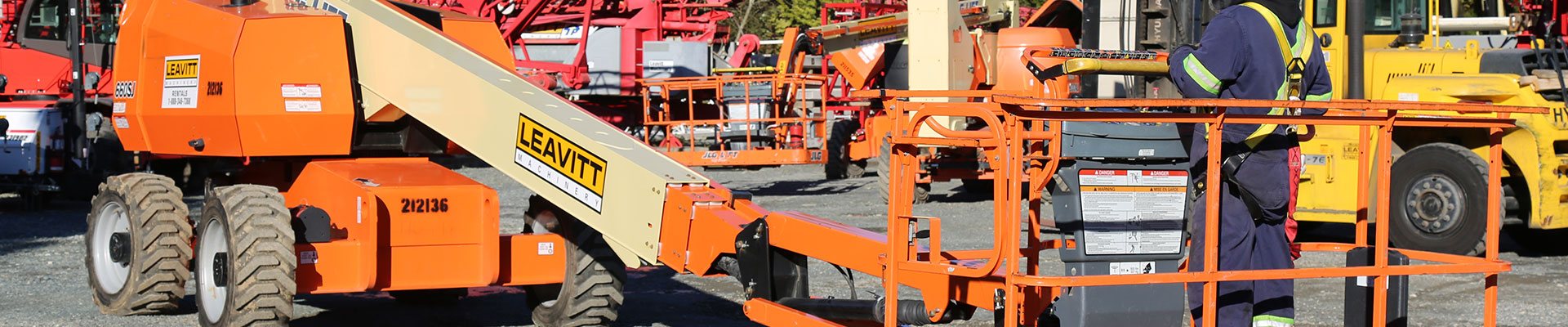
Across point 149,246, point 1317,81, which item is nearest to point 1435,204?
point 1317,81

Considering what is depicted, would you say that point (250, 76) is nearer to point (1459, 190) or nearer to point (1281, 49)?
point (1281, 49)

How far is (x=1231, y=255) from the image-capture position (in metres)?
6.09

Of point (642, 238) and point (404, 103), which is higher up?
point (404, 103)

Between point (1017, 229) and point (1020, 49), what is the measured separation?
475 inches

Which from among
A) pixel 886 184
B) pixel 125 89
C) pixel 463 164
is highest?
pixel 125 89

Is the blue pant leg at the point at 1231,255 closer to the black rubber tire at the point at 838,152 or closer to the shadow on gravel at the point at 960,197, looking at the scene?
the shadow on gravel at the point at 960,197

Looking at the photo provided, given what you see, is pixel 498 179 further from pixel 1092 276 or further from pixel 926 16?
pixel 1092 276

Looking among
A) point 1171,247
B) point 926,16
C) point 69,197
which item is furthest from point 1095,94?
point 69,197

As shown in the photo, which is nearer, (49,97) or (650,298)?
(650,298)

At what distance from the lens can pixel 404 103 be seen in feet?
25.0

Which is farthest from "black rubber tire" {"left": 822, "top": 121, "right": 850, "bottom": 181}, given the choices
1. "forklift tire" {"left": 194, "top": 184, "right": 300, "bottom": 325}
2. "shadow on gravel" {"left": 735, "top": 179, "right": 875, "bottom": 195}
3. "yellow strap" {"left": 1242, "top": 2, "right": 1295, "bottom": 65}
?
"yellow strap" {"left": 1242, "top": 2, "right": 1295, "bottom": 65}

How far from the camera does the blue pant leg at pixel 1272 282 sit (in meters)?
6.09

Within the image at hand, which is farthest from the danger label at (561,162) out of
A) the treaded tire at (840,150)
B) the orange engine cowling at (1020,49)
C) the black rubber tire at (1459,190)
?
the treaded tire at (840,150)

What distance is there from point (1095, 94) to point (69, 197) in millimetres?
10340
